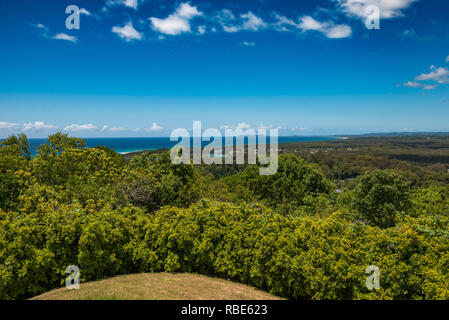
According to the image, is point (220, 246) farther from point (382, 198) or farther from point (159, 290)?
point (382, 198)

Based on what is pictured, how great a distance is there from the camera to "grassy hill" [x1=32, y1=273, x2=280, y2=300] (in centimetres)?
831

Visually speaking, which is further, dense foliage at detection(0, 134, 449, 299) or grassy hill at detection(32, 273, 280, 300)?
dense foliage at detection(0, 134, 449, 299)

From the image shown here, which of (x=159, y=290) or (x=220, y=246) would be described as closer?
(x=159, y=290)

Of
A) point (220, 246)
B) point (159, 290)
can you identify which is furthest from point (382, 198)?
point (159, 290)

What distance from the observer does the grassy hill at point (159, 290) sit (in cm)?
831

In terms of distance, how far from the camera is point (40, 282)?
33.1ft

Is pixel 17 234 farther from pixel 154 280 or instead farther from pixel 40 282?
pixel 154 280

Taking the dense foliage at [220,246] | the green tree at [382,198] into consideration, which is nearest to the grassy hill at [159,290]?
the dense foliage at [220,246]

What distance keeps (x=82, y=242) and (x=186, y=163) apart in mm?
12975

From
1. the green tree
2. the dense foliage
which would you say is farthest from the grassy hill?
the green tree

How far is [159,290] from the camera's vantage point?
888 cm

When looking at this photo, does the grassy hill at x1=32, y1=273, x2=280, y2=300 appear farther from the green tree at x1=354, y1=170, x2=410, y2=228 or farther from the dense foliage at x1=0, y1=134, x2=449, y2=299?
the green tree at x1=354, y1=170, x2=410, y2=228
